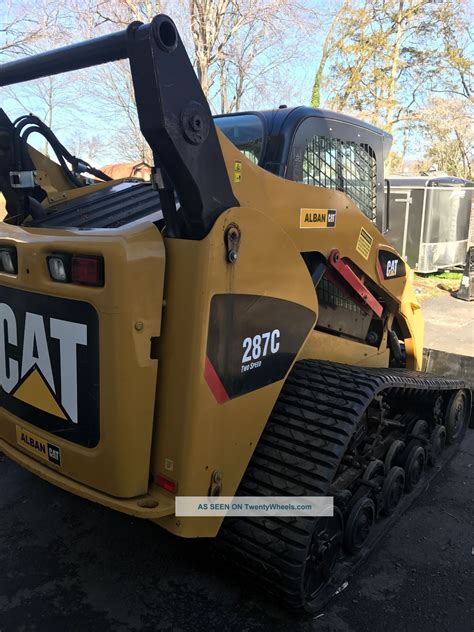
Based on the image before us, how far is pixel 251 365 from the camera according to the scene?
89.8 inches

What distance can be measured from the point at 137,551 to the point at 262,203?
6.40 feet

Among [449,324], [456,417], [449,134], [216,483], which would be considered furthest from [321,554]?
[449,134]

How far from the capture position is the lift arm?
1.74 m

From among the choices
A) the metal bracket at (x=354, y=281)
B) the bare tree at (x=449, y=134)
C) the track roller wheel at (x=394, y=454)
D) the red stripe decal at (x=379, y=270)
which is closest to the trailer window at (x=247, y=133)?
the metal bracket at (x=354, y=281)

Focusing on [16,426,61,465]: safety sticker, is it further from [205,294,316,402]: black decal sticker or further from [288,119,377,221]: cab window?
[288,119,377,221]: cab window

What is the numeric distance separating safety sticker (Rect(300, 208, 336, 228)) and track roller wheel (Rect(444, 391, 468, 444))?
2132 millimetres

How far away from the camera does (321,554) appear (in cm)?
248

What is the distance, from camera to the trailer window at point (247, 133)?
2.91 metres

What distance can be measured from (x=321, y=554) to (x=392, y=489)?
0.94m

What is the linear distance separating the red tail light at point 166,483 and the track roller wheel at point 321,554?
2.16 feet

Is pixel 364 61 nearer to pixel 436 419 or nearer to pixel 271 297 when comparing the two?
pixel 436 419

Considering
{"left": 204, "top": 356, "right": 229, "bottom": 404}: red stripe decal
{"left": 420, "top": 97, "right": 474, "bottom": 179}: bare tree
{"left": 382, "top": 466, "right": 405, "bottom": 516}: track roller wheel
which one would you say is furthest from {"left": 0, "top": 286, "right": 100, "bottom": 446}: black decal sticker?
{"left": 420, "top": 97, "right": 474, "bottom": 179}: bare tree

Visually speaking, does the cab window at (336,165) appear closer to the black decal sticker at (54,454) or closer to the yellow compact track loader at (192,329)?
the yellow compact track loader at (192,329)

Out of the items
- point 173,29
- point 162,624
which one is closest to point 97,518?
point 162,624
